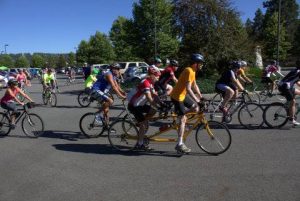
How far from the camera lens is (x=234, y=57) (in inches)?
973

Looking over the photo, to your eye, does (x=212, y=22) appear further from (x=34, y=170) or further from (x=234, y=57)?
(x=34, y=170)

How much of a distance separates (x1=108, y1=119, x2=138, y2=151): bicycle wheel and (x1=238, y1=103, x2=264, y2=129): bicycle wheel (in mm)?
3558

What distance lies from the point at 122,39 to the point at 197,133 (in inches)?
1772

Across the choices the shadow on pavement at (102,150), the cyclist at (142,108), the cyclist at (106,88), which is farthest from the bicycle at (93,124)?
the cyclist at (142,108)

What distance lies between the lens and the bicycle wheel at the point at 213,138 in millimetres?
7395

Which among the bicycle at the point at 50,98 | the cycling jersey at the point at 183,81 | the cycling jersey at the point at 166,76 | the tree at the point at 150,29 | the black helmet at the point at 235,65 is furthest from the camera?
the tree at the point at 150,29

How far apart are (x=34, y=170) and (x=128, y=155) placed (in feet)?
5.94

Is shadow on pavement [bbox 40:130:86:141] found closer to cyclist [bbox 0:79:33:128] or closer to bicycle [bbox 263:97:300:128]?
cyclist [bbox 0:79:33:128]

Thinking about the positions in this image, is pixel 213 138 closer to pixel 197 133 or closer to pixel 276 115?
pixel 197 133

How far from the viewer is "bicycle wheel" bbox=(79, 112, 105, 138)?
9.47 meters

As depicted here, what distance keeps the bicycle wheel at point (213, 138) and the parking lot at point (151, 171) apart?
0.17m

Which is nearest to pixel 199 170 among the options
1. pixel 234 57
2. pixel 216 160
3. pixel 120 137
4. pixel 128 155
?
pixel 216 160

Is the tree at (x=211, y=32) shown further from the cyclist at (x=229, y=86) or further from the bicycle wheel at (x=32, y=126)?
the bicycle wheel at (x=32, y=126)

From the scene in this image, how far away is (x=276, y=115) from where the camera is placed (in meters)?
9.89
